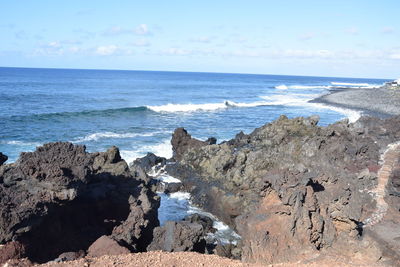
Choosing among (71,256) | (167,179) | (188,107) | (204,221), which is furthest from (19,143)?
(188,107)

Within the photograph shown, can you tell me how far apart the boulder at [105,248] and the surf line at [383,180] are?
25.5 feet

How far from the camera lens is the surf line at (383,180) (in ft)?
41.3

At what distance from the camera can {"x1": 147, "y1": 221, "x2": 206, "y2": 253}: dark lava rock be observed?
10.6m

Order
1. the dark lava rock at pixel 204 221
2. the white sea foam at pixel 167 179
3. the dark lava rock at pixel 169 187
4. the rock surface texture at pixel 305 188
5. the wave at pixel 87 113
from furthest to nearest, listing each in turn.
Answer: the wave at pixel 87 113 → the white sea foam at pixel 167 179 → the dark lava rock at pixel 169 187 → the dark lava rock at pixel 204 221 → the rock surface texture at pixel 305 188

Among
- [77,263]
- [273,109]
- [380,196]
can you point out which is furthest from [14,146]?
[273,109]

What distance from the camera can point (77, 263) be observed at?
8.06 m

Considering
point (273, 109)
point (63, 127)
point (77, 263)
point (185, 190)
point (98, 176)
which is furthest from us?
point (273, 109)

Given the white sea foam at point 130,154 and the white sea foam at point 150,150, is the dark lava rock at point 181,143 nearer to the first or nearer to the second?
the white sea foam at point 150,150

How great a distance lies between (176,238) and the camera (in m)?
10.7

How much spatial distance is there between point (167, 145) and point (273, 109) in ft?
113

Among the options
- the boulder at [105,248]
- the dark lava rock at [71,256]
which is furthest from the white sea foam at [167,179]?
the dark lava rock at [71,256]

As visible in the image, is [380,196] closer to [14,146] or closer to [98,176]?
[98,176]

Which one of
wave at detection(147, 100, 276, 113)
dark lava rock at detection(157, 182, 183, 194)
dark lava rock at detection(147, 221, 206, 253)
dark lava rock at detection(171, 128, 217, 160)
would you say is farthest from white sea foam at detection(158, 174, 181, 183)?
wave at detection(147, 100, 276, 113)

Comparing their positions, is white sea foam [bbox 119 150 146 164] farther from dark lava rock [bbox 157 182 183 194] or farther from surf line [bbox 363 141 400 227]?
surf line [bbox 363 141 400 227]
